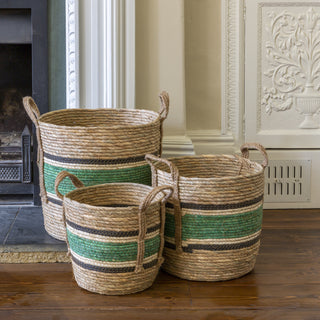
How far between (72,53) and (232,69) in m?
0.67

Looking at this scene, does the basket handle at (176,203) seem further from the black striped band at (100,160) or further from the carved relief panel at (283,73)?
the carved relief panel at (283,73)

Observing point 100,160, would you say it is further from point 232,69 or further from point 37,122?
point 232,69

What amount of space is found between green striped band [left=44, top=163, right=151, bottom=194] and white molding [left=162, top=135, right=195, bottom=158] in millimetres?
440

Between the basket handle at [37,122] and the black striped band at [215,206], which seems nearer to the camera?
the black striped band at [215,206]

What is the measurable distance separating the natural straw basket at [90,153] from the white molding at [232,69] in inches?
22.5

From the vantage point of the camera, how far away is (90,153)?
185 cm

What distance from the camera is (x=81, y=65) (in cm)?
226

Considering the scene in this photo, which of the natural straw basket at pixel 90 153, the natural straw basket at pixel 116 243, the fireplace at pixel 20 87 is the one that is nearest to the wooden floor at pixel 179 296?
the natural straw basket at pixel 116 243

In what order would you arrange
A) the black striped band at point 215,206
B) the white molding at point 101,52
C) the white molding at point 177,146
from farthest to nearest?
the white molding at point 177,146, the white molding at point 101,52, the black striped band at point 215,206

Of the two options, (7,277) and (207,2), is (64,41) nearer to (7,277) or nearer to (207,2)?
(207,2)

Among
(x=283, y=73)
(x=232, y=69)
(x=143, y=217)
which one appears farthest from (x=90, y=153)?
(x=283, y=73)

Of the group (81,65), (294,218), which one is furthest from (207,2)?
(294,218)

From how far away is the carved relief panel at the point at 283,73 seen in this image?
8.02 ft

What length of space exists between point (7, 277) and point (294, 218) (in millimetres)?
1183
